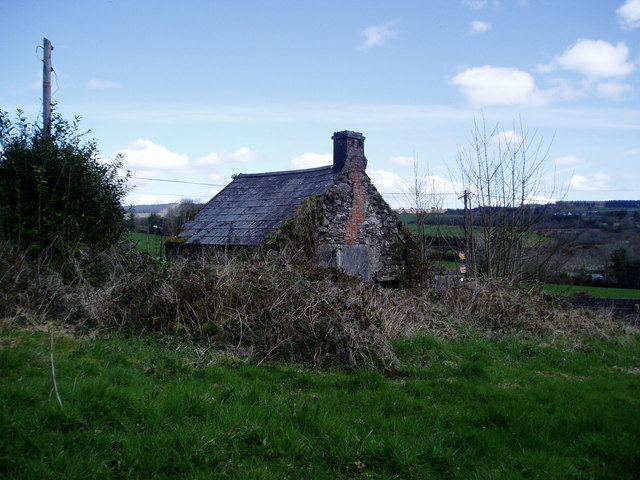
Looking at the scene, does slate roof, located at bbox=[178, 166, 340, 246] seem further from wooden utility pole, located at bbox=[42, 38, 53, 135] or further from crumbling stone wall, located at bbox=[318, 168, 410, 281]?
wooden utility pole, located at bbox=[42, 38, 53, 135]

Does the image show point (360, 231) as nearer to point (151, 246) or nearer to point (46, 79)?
point (151, 246)

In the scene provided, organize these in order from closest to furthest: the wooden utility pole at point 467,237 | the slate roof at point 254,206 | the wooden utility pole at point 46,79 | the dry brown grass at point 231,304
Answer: the dry brown grass at point 231,304
the wooden utility pole at point 46,79
the slate roof at point 254,206
the wooden utility pole at point 467,237

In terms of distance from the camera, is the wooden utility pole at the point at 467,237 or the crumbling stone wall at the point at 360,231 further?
the wooden utility pole at the point at 467,237

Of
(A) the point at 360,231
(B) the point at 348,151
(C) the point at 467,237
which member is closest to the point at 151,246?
(A) the point at 360,231

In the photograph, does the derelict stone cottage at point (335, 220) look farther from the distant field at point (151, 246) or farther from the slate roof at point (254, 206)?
the distant field at point (151, 246)

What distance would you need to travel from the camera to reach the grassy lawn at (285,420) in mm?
4375

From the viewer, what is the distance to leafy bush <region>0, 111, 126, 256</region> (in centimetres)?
1050

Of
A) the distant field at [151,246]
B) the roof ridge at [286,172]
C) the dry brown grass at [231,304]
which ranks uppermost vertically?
the roof ridge at [286,172]

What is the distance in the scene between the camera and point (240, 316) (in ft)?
27.6

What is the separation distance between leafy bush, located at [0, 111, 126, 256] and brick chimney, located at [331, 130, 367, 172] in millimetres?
6203

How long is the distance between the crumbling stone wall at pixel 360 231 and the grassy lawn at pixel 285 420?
7154 millimetres

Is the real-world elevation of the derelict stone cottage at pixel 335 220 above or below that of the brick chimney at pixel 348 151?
below

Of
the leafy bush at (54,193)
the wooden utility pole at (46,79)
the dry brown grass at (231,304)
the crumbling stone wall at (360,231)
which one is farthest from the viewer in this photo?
the crumbling stone wall at (360,231)

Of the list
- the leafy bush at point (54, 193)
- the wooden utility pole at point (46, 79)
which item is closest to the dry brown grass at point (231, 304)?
the leafy bush at point (54, 193)
